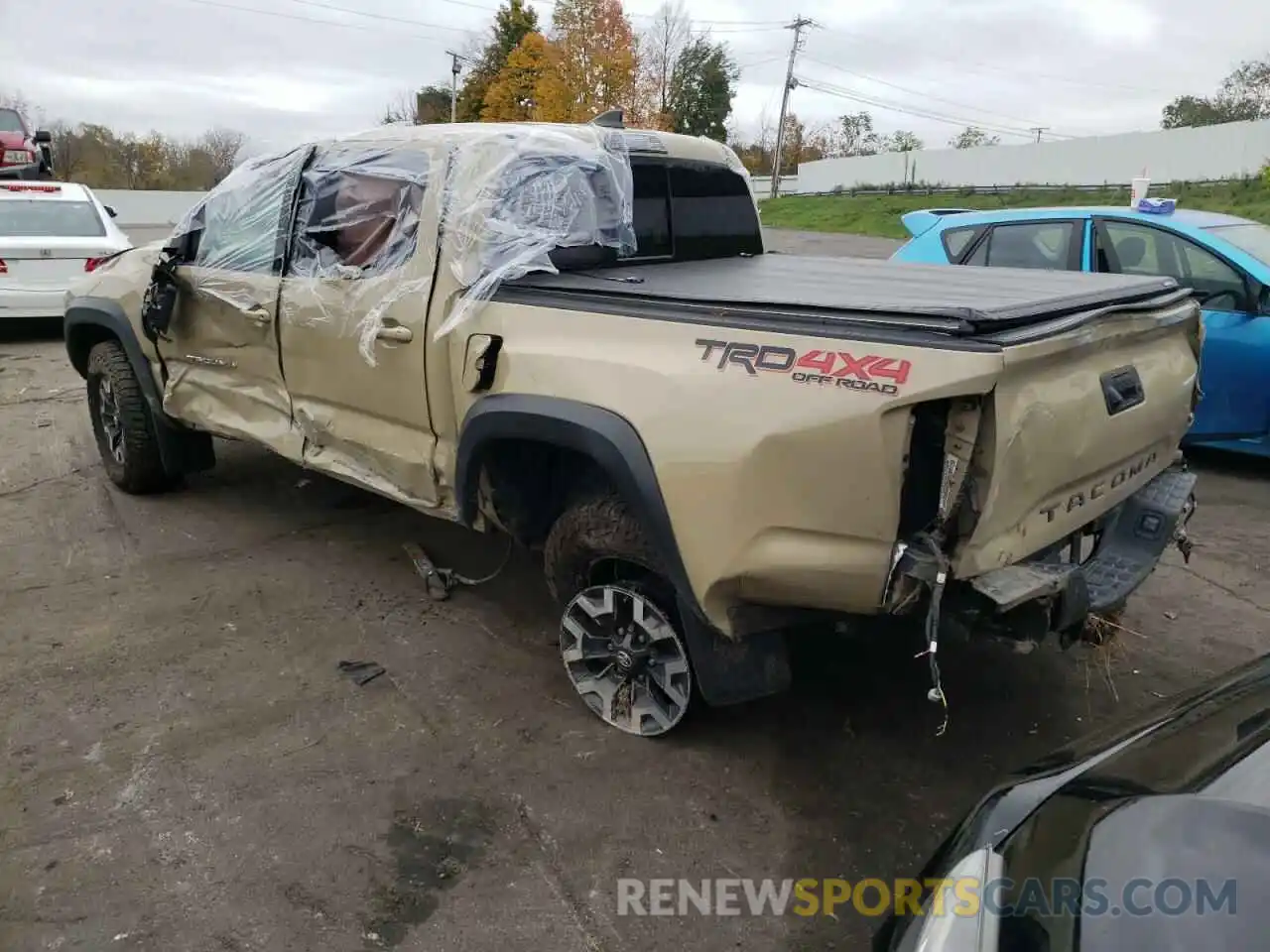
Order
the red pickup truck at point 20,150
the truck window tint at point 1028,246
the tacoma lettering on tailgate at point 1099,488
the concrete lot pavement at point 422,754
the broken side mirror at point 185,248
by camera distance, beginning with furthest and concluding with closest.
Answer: the red pickup truck at point 20,150 → the truck window tint at point 1028,246 → the broken side mirror at point 185,248 → the tacoma lettering on tailgate at point 1099,488 → the concrete lot pavement at point 422,754

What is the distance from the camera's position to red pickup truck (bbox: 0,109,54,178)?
17.2m

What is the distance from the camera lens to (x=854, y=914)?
A: 2520 millimetres

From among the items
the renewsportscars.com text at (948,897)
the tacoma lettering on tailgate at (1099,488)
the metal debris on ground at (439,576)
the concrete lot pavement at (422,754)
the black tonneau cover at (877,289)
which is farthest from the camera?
the metal debris on ground at (439,576)

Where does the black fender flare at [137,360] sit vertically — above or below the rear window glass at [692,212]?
below

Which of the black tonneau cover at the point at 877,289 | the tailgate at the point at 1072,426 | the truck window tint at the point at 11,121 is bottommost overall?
the tailgate at the point at 1072,426

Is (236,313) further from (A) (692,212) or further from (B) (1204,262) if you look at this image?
(B) (1204,262)

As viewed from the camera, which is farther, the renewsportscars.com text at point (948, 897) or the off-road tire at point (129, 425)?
the off-road tire at point (129, 425)

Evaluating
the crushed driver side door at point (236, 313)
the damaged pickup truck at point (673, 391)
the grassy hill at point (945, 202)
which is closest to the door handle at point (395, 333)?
the damaged pickup truck at point (673, 391)

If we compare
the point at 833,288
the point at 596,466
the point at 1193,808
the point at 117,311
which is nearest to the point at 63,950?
the point at 596,466

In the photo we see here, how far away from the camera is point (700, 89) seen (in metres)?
50.7

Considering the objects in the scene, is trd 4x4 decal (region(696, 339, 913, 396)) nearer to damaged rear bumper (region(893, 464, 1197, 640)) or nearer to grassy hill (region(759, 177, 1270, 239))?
damaged rear bumper (region(893, 464, 1197, 640))

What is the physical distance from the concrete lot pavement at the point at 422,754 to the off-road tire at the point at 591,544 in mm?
508

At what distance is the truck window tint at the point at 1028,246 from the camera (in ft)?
20.6

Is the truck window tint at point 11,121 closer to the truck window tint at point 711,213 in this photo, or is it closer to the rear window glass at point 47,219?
the rear window glass at point 47,219
